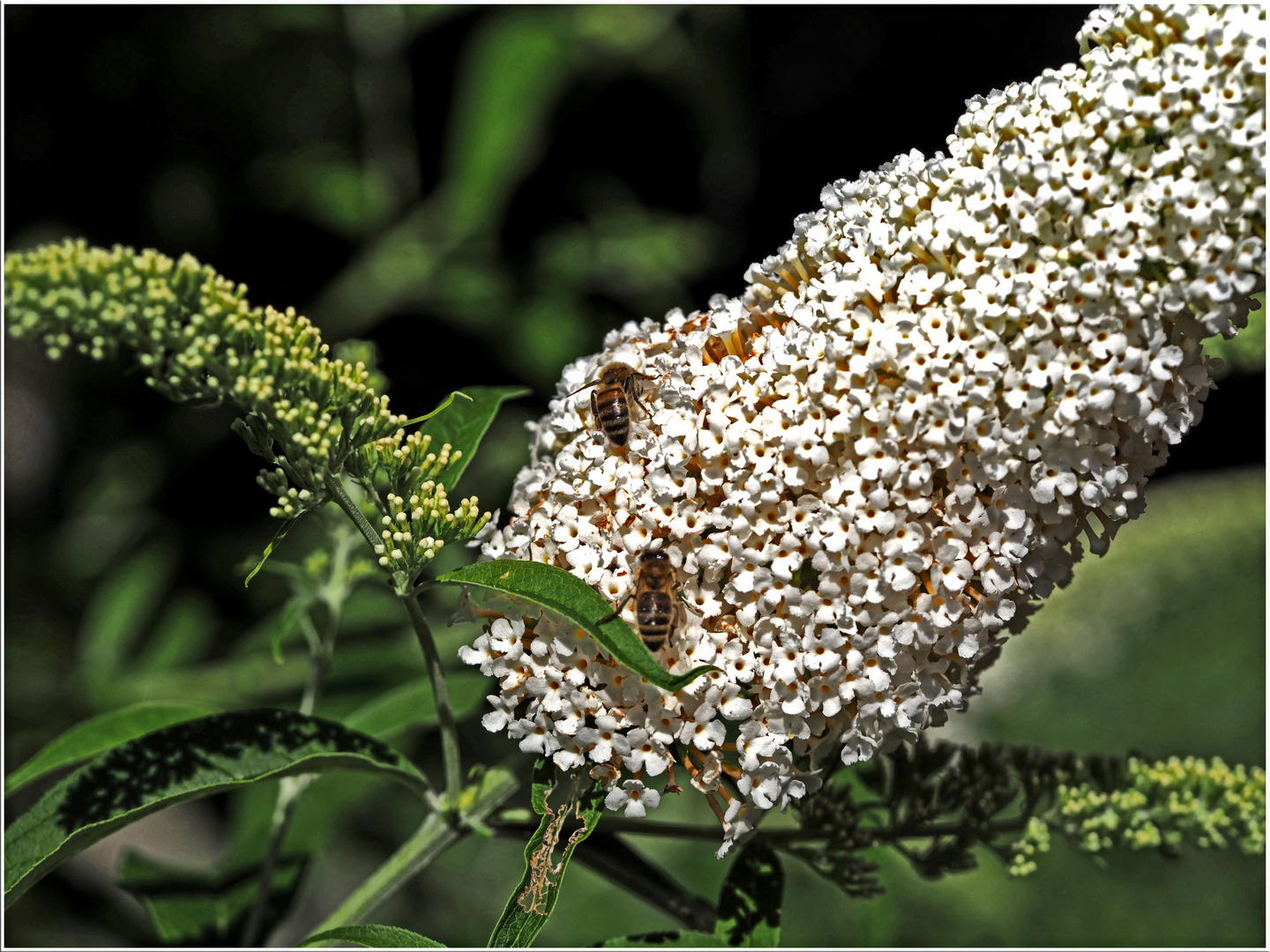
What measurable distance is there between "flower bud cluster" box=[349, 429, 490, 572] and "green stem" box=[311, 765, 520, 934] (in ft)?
1.77

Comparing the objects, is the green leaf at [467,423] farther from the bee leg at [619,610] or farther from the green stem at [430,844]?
the green stem at [430,844]

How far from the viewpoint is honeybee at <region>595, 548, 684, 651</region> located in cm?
141

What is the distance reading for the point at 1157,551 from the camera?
241 inches

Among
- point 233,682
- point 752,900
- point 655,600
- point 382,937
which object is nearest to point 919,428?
point 655,600

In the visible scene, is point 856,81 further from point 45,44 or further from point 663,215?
point 45,44

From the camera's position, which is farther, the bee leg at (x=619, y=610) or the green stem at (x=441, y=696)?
the green stem at (x=441, y=696)

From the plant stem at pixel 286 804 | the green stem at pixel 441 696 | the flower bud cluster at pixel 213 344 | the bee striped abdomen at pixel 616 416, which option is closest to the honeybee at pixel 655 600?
the bee striped abdomen at pixel 616 416

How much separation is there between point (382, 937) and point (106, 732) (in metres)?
0.88

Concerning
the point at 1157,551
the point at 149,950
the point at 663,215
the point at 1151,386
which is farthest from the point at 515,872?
the point at 1157,551

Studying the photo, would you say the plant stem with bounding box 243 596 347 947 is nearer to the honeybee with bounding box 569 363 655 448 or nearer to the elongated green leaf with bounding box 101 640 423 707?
the elongated green leaf with bounding box 101 640 423 707

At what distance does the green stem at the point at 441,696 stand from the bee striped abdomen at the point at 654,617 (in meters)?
0.36

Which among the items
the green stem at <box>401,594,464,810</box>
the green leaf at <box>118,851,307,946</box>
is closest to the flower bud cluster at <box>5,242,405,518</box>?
the green stem at <box>401,594,464,810</box>

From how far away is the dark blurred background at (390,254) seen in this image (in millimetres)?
3365

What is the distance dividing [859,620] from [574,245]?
290cm
